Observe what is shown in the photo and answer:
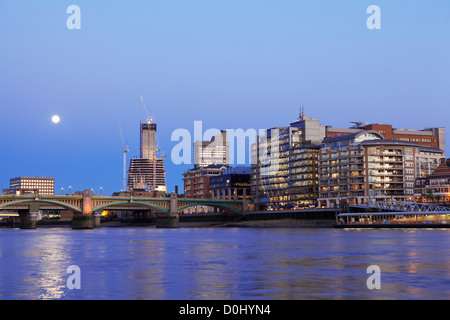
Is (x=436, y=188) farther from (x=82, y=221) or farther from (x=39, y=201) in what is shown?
(x=39, y=201)

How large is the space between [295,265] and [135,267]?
12884 millimetres

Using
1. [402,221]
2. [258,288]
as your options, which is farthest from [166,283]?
[402,221]

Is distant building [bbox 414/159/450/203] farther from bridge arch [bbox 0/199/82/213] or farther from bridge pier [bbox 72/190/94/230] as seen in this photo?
bridge arch [bbox 0/199/82/213]

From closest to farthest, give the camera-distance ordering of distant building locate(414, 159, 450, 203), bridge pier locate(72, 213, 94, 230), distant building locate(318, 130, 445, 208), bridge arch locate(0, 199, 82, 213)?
1. bridge arch locate(0, 199, 82, 213)
2. distant building locate(414, 159, 450, 203)
3. bridge pier locate(72, 213, 94, 230)
4. distant building locate(318, 130, 445, 208)

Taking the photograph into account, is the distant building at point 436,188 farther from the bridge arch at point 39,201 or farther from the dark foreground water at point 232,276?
the dark foreground water at point 232,276

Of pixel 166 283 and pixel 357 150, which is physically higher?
pixel 357 150

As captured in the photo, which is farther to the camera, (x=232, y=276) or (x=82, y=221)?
(x=82, y=221)

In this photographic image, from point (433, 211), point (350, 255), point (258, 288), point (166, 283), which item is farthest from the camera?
point (433, 211)

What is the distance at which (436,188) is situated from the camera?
182 m

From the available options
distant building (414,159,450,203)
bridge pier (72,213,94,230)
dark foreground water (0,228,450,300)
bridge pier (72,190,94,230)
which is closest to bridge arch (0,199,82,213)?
bridge pier (72,190,94,230)

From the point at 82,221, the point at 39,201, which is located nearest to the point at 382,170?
the point at 82,221

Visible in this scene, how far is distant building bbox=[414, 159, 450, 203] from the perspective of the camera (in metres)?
178

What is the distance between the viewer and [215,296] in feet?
105

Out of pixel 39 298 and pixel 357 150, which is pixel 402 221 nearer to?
pixel 357 150
